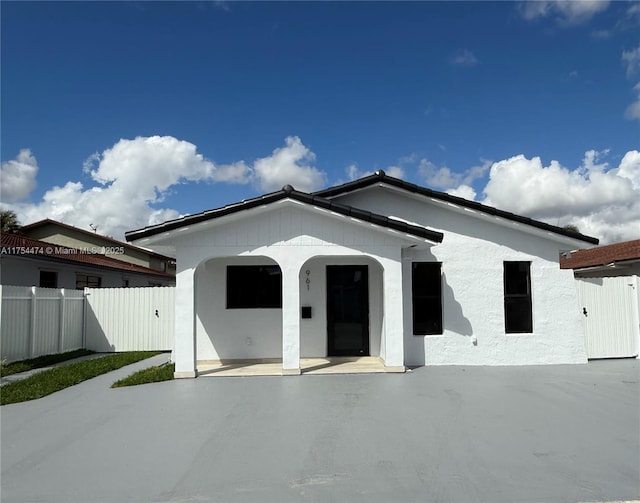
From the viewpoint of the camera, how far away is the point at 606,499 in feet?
12.0

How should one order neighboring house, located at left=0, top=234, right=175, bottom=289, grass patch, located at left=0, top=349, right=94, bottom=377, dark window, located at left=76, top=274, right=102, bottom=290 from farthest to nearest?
dark window, located at left=76, top=274, right=102, bottom=290 → neighboring house, located at left=0, top=234, right=175, bottom=289 → grass patch, located at left=0, top=349, right=94, bottom=377

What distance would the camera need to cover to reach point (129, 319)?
13.5 m

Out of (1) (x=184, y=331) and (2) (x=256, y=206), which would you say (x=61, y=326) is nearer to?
(1) (x=184, y=331)

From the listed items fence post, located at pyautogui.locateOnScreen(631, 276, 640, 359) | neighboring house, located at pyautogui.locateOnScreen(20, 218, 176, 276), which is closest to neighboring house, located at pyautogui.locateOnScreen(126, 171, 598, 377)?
fence post, located at pyautogui.locateOnScreen(631, 276, 640, 359)

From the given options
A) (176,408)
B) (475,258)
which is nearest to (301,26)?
(475,258)

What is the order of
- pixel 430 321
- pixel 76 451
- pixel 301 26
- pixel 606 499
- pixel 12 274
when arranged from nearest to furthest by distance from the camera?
pixel 606 499
pixel 76 451
pixel 430 321
pixel 301 26
pixel 12 274

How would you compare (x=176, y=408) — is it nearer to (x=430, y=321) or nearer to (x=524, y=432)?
(x=524, y=432)

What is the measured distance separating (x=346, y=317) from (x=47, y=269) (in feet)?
39.8

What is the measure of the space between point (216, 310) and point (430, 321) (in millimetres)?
5135

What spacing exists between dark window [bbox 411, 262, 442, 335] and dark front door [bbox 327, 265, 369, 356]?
121 cm

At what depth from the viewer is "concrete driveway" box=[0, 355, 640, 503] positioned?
387cm

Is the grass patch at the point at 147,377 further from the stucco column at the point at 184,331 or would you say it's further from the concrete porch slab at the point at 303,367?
the concrete porch slab at the point at 303,367

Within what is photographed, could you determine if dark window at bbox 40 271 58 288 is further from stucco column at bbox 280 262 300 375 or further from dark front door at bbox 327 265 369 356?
stucco column at bbox 280 262 300 375

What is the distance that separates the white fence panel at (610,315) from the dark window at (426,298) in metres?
3.42
